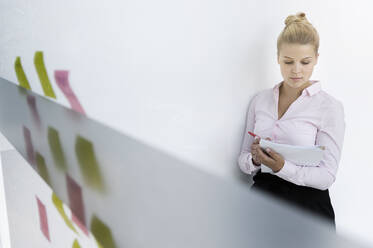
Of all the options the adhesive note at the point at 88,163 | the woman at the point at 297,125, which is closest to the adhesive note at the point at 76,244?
the adhesive note at the point at 88,163

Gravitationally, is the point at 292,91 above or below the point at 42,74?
below

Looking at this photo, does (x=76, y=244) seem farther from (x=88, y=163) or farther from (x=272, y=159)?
(x=272, y=159)

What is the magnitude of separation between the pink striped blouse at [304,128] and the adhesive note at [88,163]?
0.79m

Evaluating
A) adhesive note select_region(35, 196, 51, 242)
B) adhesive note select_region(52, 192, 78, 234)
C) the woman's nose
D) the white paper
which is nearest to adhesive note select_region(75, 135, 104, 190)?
adhesive note select_region(52, 192, 78, 234)

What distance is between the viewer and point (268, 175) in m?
1.19

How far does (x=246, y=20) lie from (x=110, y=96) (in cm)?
59

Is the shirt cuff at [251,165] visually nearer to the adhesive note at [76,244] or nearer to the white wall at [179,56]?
the white wall at [179,56]

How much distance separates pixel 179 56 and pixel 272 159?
1.48ft

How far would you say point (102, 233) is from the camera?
33 centimetres

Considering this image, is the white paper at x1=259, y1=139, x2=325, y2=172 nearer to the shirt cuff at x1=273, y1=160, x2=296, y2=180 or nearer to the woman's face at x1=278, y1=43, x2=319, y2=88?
the shirt cuff at x1=273, y1=160, x2=296, y2=180

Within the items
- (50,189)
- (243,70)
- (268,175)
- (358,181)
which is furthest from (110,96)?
(358,181)

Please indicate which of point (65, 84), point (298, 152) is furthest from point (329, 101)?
point (65, 84)

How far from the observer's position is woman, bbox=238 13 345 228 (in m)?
1.11

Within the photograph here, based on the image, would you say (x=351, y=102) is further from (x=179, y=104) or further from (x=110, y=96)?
(x=110, y=96)
